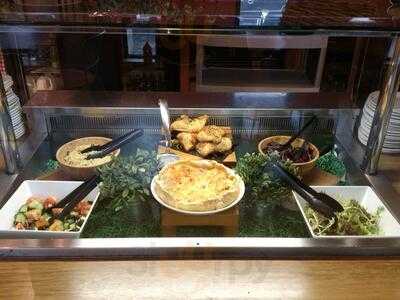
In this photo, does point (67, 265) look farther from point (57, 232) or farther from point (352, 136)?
point (352, 136)

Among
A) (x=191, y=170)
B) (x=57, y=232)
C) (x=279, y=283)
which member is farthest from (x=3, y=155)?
(x=279, y=283)

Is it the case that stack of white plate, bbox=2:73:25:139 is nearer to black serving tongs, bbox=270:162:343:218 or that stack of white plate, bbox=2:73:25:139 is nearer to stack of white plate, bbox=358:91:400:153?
black serving tongs, bbox=270:162:343:218

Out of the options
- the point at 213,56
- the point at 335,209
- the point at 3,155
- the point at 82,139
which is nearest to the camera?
the point at 335,209

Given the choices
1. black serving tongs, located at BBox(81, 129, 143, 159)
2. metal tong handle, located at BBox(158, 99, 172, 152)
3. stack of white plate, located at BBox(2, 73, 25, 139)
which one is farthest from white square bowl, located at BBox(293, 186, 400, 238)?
stack of white plate, located at BBox(2, 73, 25, 139)

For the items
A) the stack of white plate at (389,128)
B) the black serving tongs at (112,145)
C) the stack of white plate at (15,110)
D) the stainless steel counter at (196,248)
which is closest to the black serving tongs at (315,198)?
the stainless steel counter at (196,248)

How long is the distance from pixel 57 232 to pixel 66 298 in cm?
22

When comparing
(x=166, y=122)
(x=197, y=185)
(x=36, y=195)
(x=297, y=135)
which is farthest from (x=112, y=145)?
(x=297, y=135)

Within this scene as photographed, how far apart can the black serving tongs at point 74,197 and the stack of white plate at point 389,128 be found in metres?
1.11

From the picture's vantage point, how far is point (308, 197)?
47.8 inches

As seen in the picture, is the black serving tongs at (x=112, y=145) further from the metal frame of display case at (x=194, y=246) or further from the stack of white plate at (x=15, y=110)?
the metal frame of display case at (x=194, y=246)

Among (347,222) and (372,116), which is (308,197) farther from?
(372,116)

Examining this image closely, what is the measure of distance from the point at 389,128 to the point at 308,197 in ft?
1.87

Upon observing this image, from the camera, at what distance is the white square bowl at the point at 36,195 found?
108cm

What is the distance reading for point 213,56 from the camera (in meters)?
2.07
